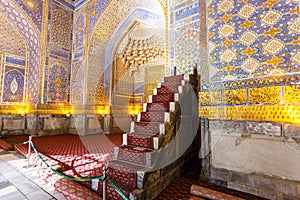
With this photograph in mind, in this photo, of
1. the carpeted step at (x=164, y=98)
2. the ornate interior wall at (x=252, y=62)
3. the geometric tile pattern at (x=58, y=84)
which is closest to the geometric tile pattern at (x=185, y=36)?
the ornate interior wall at (x=252, y=62)

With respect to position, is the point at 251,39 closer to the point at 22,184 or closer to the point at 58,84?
the point at 22,184

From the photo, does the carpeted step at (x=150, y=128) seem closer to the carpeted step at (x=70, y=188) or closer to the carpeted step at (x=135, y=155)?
the carpeted step at (x=135, y=155)

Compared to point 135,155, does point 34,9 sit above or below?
above

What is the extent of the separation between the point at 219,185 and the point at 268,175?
78cm

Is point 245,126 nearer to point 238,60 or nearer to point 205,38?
point 238,60

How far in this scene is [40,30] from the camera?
6.85 m

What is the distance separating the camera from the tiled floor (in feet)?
6.89

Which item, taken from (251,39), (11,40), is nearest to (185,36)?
(251,39)

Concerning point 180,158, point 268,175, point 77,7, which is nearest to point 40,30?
point 77,7

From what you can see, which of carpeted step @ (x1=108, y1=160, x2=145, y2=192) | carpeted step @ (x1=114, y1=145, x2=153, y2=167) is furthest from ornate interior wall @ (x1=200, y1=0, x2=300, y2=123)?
carpeted step @ (x1=108, y1=160, x2=145, y2=192)

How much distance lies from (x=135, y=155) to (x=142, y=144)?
0.29m

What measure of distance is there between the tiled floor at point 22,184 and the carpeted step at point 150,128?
1432 mm

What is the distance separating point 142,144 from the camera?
2.61 metres

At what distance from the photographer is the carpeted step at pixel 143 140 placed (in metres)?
2.48
